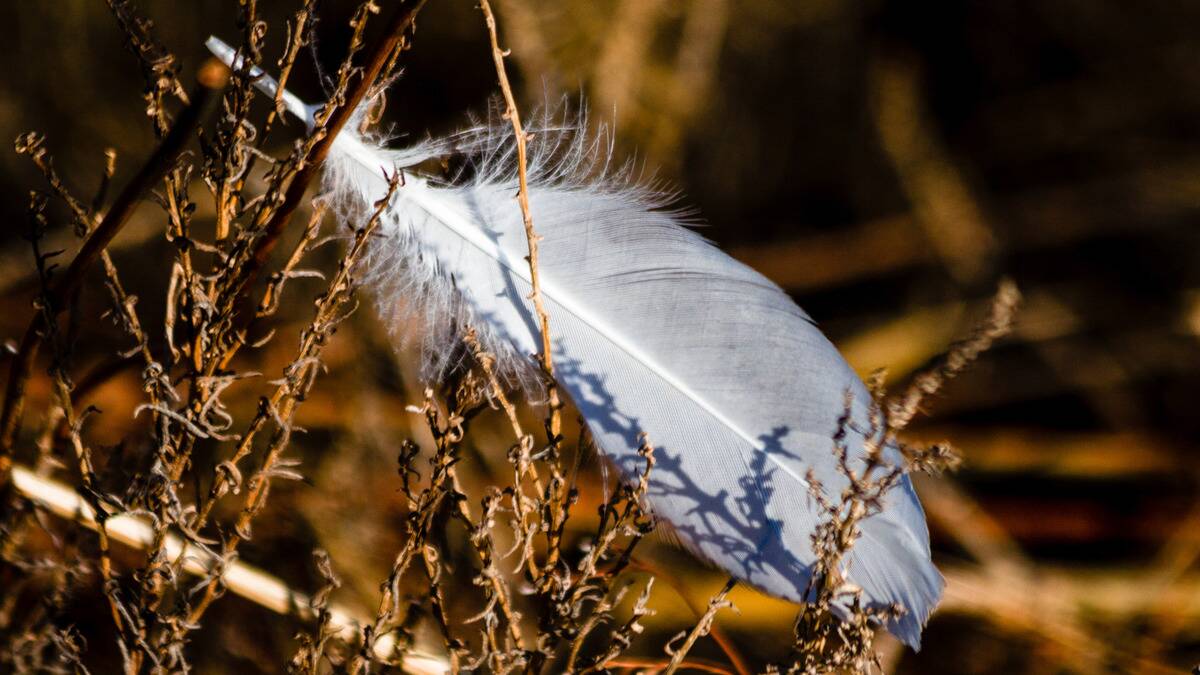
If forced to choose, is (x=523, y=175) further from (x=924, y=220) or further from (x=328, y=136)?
(x=924, y=220)

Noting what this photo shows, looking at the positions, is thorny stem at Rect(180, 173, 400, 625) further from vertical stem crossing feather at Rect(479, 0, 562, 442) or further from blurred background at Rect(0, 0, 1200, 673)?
blurred background at Rect(0, 0, 1200, 673)

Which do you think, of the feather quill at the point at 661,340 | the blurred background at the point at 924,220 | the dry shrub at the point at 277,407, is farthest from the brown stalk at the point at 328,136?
the blurred background at the point at 924,220

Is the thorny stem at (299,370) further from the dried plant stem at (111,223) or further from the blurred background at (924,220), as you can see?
the blurred background at (924,220)

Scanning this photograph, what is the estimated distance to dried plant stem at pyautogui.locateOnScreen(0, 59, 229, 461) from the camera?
1.45 ft

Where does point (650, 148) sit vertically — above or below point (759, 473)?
above

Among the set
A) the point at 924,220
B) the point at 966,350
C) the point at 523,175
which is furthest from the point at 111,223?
the point at 924,220

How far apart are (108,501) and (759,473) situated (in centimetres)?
47

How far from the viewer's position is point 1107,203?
198 centimetres

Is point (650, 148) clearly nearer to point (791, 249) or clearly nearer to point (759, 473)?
point (791, 249)

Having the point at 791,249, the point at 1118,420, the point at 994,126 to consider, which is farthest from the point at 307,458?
the point at 994,126

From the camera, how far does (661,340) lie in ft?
2.29

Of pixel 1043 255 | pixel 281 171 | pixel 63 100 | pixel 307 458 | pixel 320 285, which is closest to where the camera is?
pixel 281 171

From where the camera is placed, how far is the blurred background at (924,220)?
149 centimetres

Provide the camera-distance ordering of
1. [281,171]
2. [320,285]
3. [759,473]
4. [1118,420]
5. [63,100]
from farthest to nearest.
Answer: [63,100]
[1118,420]
[320,285]
[759,473]
[281,171]
